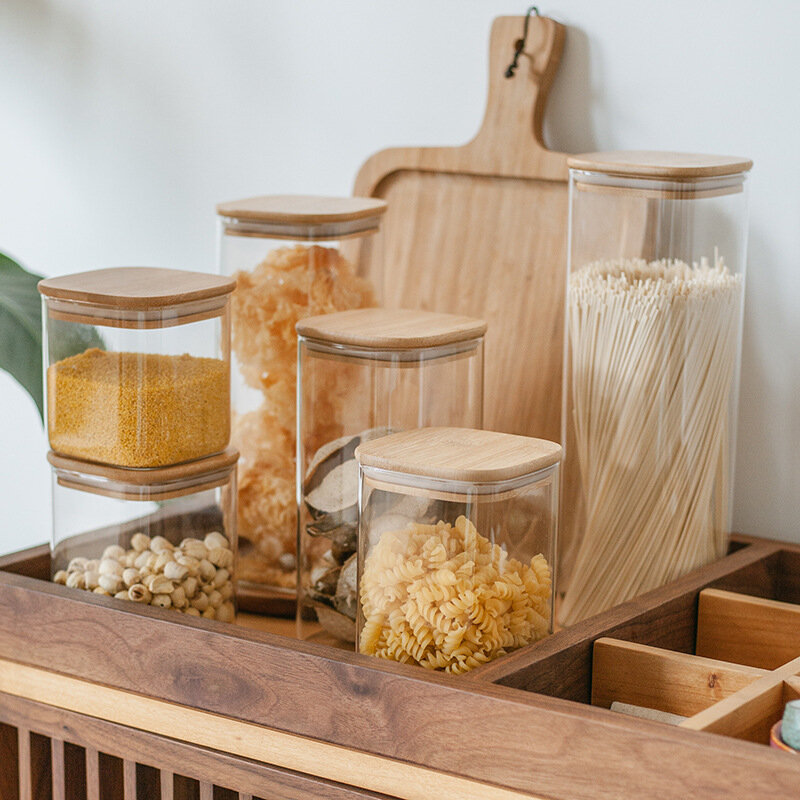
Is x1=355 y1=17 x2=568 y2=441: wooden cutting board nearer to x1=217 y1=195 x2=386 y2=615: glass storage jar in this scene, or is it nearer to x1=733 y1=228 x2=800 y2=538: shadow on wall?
x1=217 y1=195 x2=386 y2=615: glass storage jar

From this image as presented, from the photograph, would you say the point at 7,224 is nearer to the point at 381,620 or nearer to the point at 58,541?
the point at 58,541

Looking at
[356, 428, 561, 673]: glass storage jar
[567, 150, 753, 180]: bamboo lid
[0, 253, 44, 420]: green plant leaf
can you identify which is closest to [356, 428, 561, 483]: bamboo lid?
[356, 428, 561, 673]: glass storage jar

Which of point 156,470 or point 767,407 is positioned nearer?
point 156,470

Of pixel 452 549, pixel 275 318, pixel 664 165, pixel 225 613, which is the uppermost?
pixel 664 165

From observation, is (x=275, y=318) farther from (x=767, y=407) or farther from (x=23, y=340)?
(x=767, y=407)

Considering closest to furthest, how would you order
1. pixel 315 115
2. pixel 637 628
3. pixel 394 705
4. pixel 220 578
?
1. pixel 394 705
2. pixel 637 628
3. pixel 220 578
4. pixel 315 115

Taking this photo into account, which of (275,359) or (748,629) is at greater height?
(275,359)

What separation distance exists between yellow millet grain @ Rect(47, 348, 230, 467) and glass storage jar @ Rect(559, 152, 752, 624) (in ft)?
0.90

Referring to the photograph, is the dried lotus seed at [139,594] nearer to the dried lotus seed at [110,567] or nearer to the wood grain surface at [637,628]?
the dried lotus seed at [110,567]

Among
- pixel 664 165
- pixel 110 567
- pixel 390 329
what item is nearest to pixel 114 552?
pixel 110 567

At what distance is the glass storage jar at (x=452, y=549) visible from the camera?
0.70 m

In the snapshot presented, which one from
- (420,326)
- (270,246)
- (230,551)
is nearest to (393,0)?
(270,246)

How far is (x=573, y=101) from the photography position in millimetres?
986

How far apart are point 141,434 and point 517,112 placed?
1.39ft
